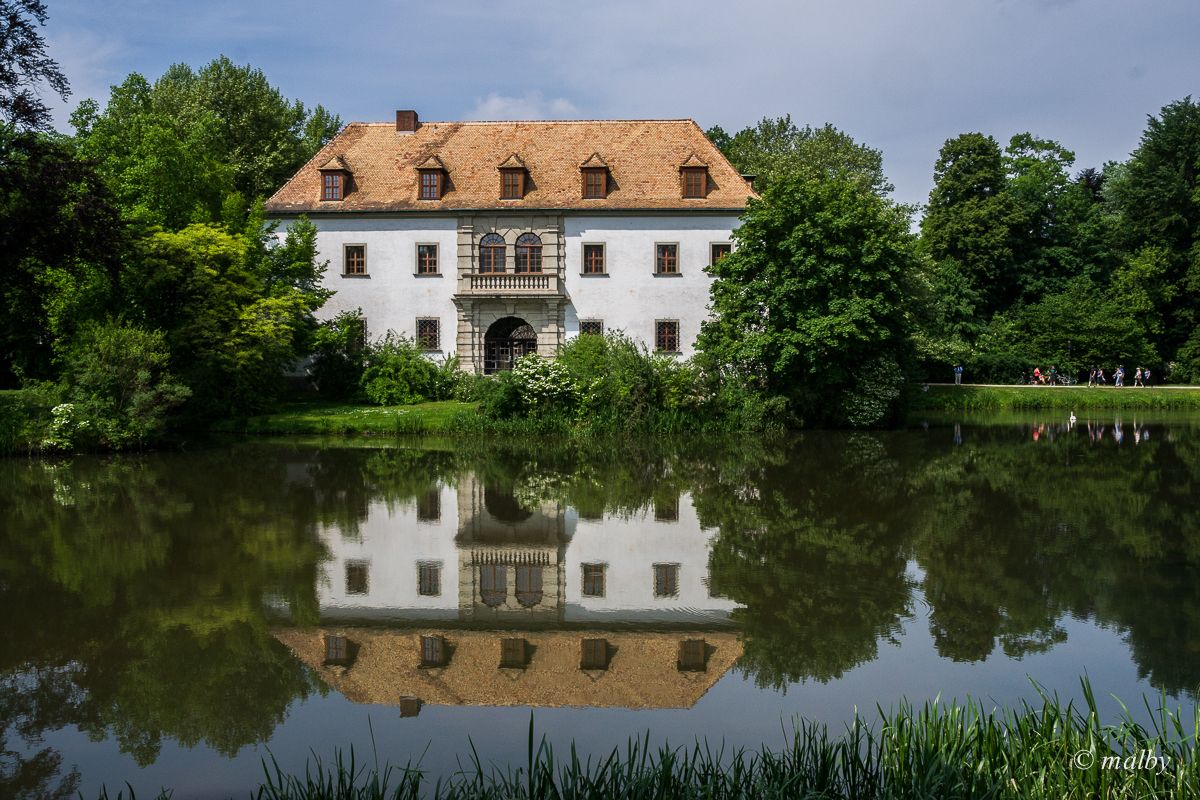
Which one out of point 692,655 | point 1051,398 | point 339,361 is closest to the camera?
point 692,655

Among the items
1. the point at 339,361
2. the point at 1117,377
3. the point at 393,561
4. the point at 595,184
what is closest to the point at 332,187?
the point at 339,361

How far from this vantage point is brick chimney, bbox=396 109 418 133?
3900cm

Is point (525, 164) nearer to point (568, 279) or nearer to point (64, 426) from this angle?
point (568, 279)

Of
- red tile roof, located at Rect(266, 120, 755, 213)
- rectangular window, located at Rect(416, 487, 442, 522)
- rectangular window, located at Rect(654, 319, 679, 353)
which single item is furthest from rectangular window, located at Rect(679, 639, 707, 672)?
red tile roof, located at Rect(266, 120, 755, 213)

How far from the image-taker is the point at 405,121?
128ft

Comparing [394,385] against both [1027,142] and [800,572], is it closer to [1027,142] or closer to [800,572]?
[800,572]

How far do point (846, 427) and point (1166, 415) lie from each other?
652 inches

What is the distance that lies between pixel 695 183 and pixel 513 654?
2918cm

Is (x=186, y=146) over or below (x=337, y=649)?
over

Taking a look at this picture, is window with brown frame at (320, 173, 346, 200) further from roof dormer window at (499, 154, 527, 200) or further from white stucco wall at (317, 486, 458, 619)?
white stucco wall at (317, 486, 458, 619)

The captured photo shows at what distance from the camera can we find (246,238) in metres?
30.4

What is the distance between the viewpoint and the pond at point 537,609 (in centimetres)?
739

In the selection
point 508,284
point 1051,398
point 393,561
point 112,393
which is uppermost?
point 508,284

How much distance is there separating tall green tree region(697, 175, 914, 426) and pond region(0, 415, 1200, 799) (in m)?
9.86
